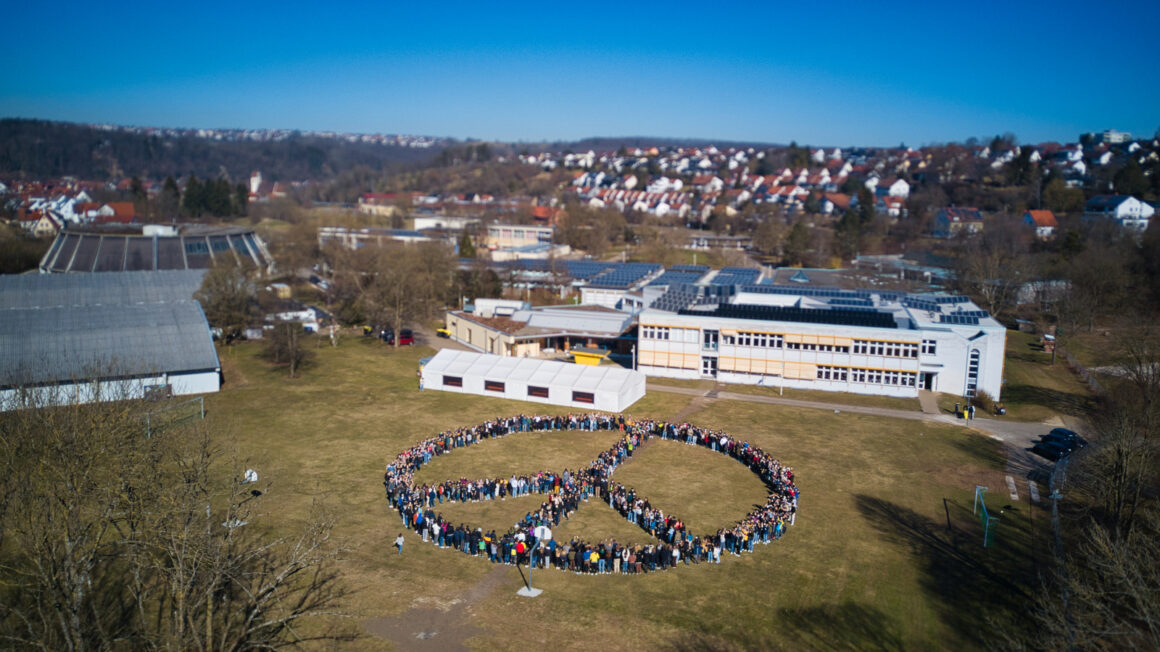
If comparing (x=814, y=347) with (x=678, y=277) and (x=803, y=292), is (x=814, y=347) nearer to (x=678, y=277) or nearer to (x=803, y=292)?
(x=803, y=292)

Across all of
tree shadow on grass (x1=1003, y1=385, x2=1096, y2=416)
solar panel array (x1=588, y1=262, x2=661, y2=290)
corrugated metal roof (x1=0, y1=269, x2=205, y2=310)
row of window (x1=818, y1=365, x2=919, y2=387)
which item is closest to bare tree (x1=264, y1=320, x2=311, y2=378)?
corrugated metal roof (x1=0, y1=269, x2=205, y2=310)

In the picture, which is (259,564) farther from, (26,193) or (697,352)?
(26,193)

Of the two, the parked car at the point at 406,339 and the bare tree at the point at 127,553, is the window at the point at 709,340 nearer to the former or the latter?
the parked car at the point at 406,339

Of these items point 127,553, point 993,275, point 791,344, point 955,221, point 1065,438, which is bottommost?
point 1065,438

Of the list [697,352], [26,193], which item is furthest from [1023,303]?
[26,193]

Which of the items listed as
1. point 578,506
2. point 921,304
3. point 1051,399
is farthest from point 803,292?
point 578,506

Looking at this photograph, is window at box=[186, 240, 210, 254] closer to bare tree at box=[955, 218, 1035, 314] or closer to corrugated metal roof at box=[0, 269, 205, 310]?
corrugated metal roof at box=[0, 269, 205, 310]
